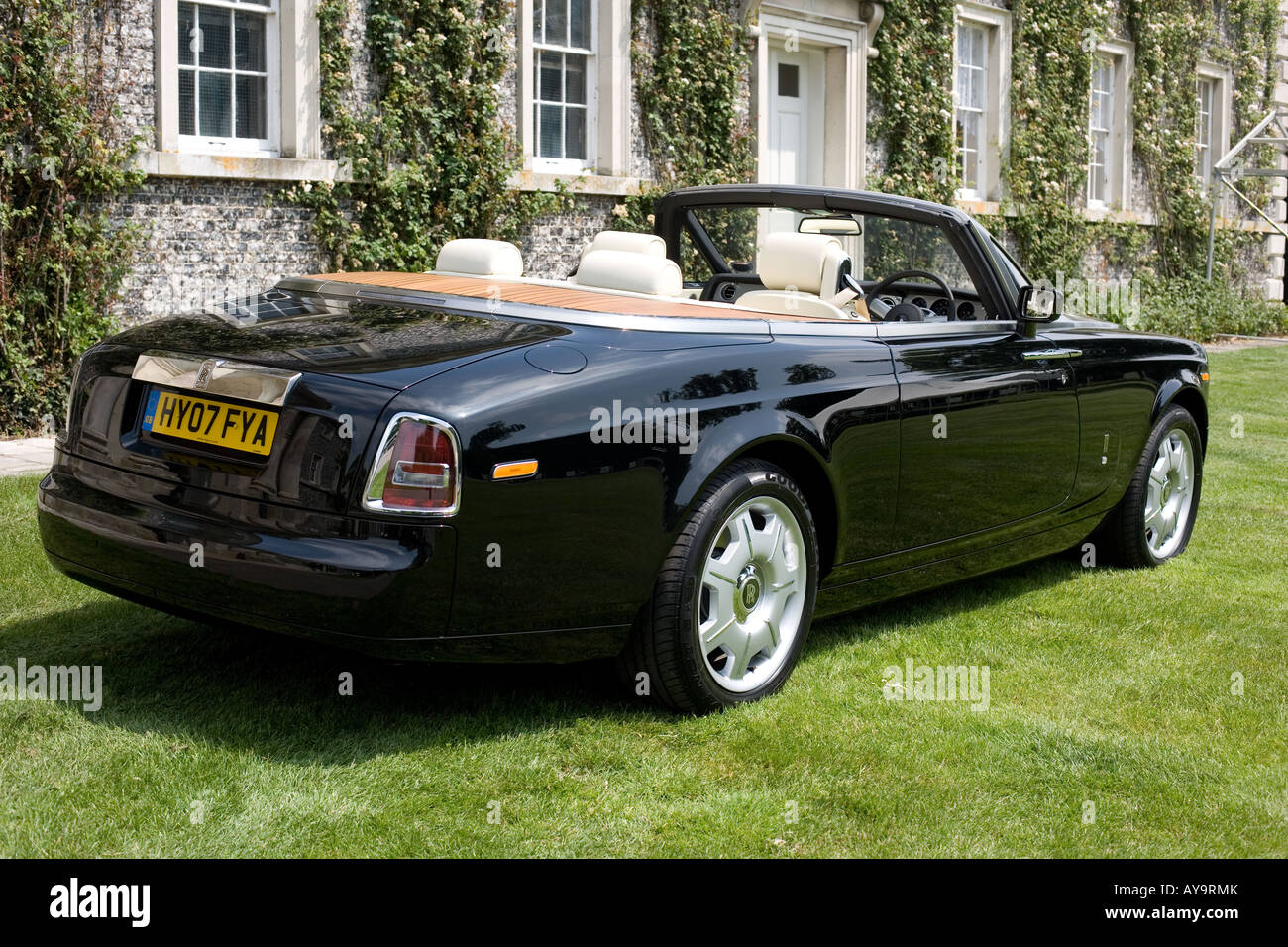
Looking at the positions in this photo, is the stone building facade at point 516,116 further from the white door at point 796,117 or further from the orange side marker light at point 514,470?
the orange side marker light at point 514,470

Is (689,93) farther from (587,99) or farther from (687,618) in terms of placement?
(687,618)

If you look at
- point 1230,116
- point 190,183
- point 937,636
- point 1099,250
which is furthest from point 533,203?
point 1230,116

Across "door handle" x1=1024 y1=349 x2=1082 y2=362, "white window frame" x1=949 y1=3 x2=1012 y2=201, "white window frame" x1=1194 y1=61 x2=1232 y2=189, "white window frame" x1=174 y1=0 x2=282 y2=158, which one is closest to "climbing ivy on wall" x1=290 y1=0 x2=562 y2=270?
"white window frame" x1=174 y1=0 x2=282 y2=158

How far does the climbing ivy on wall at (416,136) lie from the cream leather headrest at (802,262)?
218 inches

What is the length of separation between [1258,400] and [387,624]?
10.6m

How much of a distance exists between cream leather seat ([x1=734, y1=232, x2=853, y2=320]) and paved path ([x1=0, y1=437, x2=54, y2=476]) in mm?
3873

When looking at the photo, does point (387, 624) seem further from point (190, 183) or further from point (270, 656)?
point (190, 183)

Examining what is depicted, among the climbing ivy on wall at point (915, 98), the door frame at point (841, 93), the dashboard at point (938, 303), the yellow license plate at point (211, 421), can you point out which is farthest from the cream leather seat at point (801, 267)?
the climbing ivy on wall at point (915, 98)

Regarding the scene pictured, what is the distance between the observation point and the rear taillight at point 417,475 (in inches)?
139

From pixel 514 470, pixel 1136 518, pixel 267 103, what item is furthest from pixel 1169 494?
pixel 267 103

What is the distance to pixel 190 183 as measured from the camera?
31.4 feet

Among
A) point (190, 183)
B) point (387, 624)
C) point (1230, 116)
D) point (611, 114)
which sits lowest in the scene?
point (387, 624)

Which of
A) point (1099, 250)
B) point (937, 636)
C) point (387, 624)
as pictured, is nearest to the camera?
point (387, 624)

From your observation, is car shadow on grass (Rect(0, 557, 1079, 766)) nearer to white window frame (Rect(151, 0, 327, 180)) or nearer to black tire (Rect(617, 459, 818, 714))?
black tire (Rect(617, 459, 818, 714))
